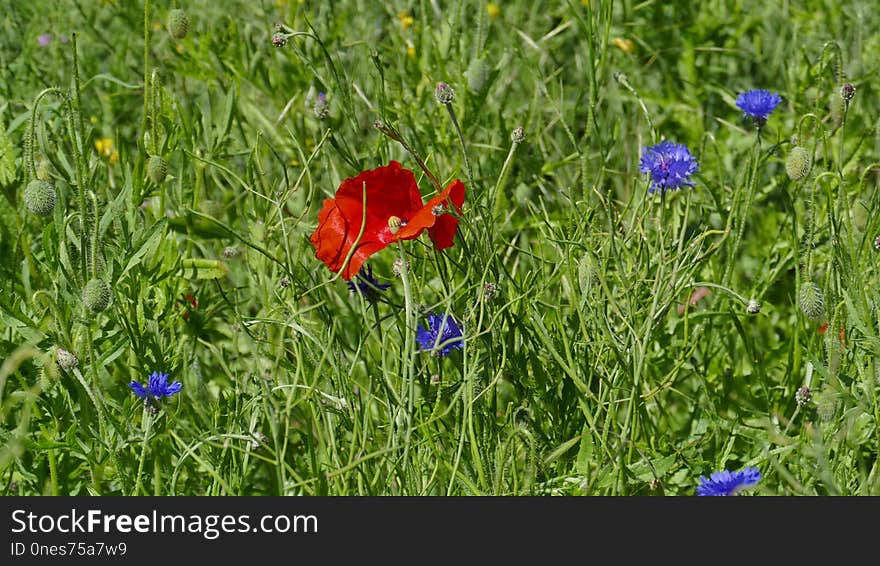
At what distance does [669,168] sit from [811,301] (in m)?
0.32

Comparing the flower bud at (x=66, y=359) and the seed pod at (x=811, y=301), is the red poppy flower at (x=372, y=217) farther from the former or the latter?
the seed pod at (x=811, y=301)

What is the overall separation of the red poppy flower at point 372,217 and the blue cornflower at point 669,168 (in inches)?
12.8

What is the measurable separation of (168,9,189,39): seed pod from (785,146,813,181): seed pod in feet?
3.76

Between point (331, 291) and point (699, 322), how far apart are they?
68cm

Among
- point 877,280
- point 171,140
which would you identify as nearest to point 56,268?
point 171,140

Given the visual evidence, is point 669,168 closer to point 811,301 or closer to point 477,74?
point 811,301

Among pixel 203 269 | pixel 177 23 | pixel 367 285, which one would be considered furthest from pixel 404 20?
pixel 367 285

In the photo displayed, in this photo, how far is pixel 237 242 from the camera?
2.19m

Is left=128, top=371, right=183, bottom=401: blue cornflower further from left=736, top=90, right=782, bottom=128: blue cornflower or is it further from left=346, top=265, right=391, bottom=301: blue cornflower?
left=736, top=90, right=782, bottom=128: blue cornflower

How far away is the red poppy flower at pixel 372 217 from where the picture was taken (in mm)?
1627

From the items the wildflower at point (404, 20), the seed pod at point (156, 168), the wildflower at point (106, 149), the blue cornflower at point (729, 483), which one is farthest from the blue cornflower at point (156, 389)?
the wildflower at point (404, 20)

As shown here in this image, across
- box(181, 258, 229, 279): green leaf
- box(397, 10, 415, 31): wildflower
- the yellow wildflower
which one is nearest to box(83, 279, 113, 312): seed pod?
box(181, 258, 229, 279): green leaf

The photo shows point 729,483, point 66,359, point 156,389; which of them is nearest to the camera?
point 729,483

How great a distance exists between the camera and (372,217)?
170cm
